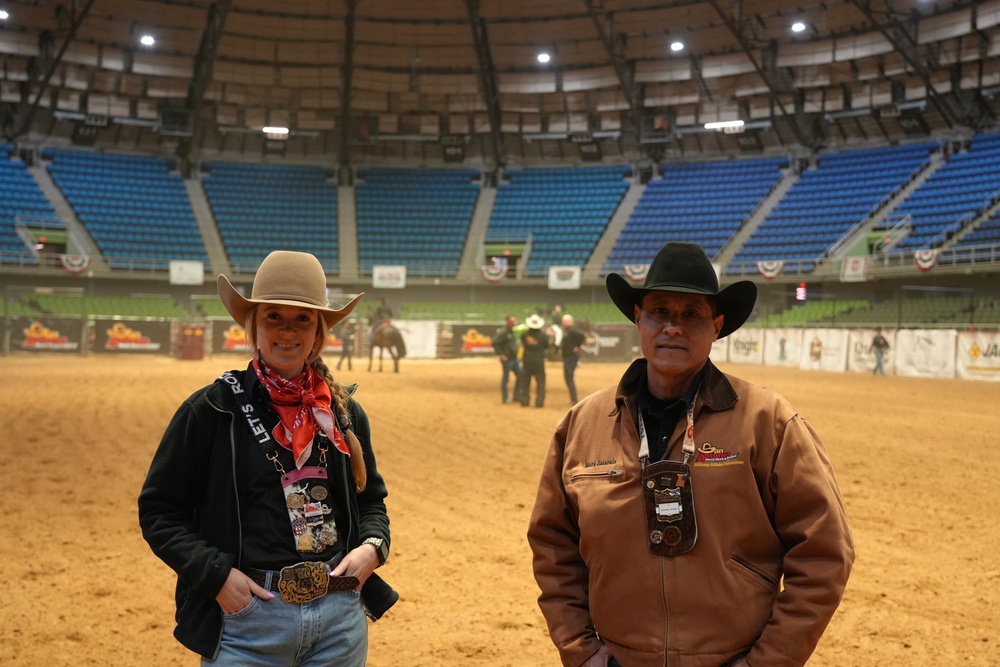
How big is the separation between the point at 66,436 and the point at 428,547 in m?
6.77

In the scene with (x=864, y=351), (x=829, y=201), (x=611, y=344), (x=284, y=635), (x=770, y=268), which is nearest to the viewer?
(x=284, y=635)

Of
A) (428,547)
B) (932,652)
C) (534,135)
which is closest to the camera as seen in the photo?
(932,652)

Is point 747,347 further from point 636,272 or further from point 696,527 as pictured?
point 696,527

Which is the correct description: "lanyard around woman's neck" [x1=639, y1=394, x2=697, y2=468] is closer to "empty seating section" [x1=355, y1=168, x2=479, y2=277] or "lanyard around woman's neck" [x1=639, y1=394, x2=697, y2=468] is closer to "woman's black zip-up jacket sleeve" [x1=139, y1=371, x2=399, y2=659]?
"woman's black zip-up jacket sleeve" [x1=139, y1=371, x2=399, y2=659]

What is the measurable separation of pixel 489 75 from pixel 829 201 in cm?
1738

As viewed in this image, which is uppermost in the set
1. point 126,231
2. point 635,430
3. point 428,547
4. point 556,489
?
point 126,231

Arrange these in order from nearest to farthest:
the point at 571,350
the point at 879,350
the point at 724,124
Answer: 1. the point at 571,350
2. the point at 879,350
3. the point at 724,124

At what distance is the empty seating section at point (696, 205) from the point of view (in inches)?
1599

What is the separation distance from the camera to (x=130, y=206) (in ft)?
135

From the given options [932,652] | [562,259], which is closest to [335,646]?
[932,652]

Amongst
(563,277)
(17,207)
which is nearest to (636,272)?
(563,277)

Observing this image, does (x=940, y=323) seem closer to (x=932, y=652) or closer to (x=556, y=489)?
(x=932, y=652)

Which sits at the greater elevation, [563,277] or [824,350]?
[563,277]

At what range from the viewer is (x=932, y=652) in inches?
174
